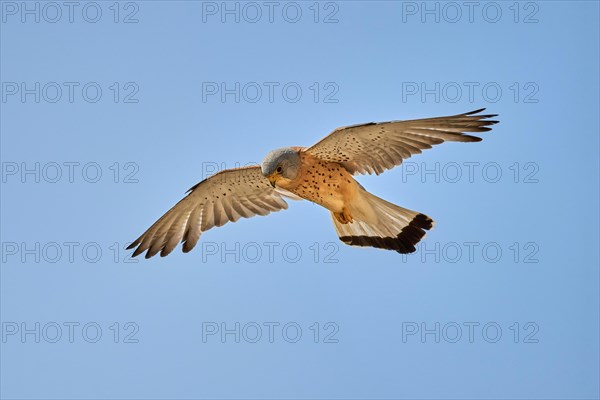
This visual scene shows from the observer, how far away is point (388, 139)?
9.03 meters

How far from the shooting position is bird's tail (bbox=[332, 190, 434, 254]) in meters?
9.43

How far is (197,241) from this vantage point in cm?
1016

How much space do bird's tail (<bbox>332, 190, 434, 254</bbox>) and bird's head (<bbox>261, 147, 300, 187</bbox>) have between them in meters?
0.87

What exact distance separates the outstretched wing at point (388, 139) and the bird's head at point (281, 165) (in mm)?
251

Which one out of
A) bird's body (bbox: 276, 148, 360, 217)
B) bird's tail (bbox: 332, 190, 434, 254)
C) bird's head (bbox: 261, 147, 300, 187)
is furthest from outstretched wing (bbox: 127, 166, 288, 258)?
bird's tail (bbox: 332, 190, 434, 254)

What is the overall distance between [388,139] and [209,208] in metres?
2.54

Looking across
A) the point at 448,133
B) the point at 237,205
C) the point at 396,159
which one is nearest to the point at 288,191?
the point at 237,205

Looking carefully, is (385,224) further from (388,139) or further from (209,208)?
(209,208)

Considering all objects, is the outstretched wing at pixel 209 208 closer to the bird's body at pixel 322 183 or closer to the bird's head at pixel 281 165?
the bird's body at pixel 322 183

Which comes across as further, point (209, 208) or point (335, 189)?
point (209, 208)

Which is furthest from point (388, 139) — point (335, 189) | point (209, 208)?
point (209, 208)

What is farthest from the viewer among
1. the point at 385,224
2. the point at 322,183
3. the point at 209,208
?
the point at 209,208

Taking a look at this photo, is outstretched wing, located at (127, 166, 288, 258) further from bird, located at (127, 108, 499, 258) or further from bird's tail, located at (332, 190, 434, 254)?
bird's tail, located at (332, 190, 434, 254)

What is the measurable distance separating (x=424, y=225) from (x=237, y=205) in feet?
7.67
